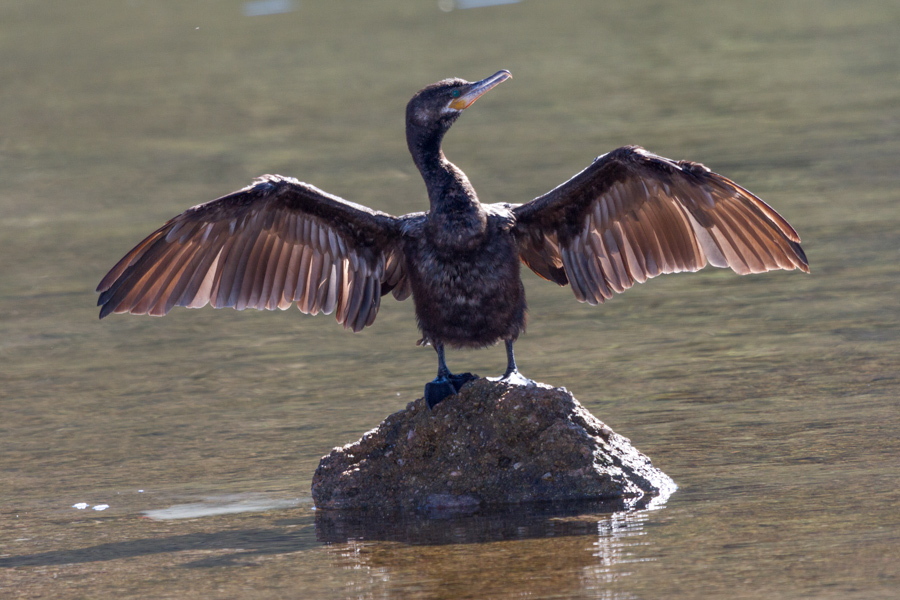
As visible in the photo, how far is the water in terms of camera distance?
213 inches

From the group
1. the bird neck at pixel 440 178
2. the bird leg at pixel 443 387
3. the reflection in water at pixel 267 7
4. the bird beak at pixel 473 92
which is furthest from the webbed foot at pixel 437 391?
the reflection in water at pixel 267 7

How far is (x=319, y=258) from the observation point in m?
6.94

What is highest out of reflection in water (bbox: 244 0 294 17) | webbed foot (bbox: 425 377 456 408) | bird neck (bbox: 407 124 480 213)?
reflection in water (bbox: 244 0 294 17)

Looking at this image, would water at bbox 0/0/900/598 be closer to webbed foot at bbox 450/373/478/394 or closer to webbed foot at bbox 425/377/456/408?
webbed foot at bbox 425/377/456/408

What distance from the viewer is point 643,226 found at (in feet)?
22.2

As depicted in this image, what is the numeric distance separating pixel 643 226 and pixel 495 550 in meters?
2.08

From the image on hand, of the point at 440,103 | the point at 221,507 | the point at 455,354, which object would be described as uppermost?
the point at 440,103

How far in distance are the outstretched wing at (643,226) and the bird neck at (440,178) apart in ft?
1.08

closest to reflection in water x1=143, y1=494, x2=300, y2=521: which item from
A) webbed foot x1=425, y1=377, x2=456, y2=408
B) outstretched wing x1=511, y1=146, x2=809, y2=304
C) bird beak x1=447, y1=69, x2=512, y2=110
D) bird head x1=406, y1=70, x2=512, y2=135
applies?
webbed foot x1=425, y1=377, x2=456, y2=408

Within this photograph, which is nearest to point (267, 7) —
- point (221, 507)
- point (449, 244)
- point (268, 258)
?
point (268, 258)

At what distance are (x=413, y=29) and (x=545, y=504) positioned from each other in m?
16.5

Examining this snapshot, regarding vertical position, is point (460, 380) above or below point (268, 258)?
below

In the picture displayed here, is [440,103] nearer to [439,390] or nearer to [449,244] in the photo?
[449,244]

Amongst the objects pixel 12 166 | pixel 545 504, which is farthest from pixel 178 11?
pixel 545 504
